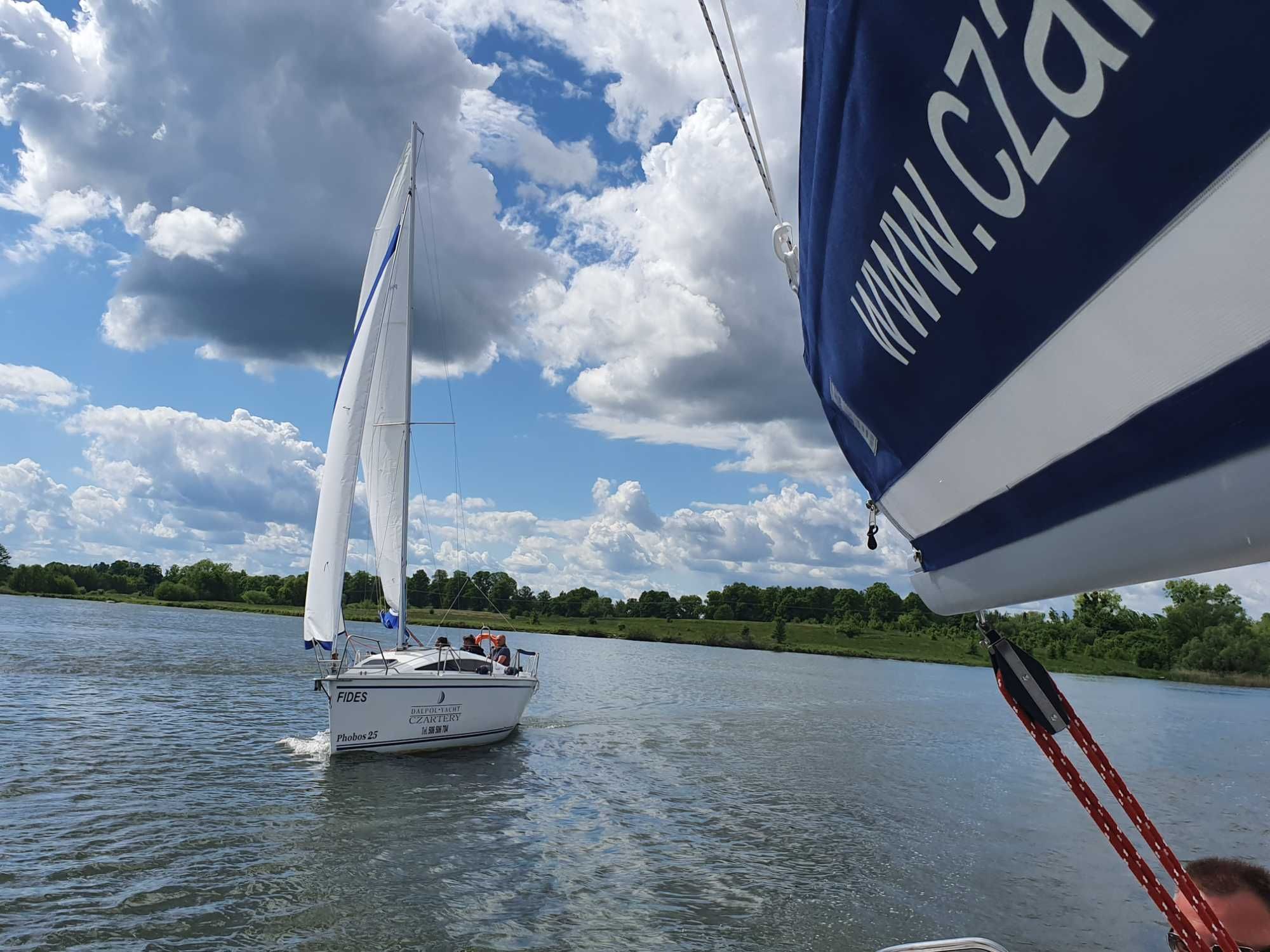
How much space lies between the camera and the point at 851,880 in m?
14.5

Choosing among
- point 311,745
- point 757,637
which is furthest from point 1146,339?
point 757,637

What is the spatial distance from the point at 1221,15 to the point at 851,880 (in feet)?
52.3

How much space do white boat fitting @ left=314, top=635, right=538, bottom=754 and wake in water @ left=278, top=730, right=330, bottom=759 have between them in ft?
6.24

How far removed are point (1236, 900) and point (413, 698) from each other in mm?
19423

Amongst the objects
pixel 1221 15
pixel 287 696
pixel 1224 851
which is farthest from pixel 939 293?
pixel 287 696

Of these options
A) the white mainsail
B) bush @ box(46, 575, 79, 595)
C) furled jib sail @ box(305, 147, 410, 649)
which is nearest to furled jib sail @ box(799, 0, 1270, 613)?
furled jib sail @ box(305, 147, 410, 649)

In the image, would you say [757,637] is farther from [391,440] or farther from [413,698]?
[413,698]

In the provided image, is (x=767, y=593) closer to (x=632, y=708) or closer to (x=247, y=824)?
(x=632, y=708)

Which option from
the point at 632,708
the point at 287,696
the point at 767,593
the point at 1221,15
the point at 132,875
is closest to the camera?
the point at 1221,15

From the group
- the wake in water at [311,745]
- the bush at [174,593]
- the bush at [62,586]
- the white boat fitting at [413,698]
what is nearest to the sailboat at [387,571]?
the white boat fitting at [413,698]

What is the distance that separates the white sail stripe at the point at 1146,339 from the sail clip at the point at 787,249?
51.6 inches

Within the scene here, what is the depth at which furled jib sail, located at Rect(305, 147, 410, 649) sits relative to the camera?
21484 mm

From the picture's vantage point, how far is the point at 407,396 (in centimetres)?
2539

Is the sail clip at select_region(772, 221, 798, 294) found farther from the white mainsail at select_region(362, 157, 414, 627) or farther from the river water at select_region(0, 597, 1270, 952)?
the white mainsail at select_region(362, 157, 414, 627)
